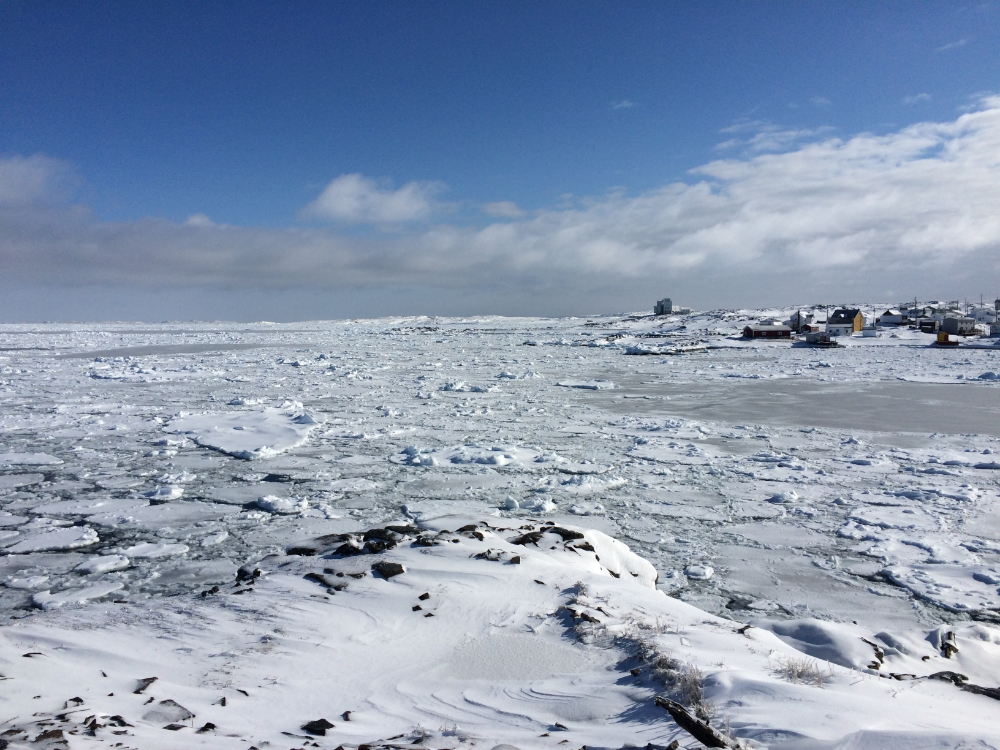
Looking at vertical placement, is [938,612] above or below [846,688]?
below

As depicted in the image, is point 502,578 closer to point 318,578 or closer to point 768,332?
point 318,578

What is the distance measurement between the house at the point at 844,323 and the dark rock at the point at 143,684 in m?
59.4

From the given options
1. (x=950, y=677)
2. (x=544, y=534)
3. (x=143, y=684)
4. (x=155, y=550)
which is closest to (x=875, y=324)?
(x=544, y=534)

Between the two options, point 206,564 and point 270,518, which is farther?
point 270,518

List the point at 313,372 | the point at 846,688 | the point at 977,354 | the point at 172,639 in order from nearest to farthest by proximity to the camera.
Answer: the point at 846,688
the point at 172,639
the point at 313,372
the point at 977,354

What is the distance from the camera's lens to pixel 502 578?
455cm

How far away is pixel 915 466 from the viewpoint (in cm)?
870

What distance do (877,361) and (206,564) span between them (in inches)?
1256

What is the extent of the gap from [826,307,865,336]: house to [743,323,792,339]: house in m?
5.34

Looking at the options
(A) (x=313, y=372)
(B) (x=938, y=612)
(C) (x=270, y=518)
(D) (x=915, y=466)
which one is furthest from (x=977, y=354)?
(C) (x=270, y=518)

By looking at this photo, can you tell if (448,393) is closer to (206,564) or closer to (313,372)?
(313,372)

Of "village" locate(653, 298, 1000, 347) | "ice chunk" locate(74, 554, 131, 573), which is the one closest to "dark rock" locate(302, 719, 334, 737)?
"ice chunk" locate(74, 554, 131, 573)

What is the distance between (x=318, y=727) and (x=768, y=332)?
179ft

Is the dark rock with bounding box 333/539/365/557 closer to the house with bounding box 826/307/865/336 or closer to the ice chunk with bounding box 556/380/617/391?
the ice chunk with bounding box 556/380/617/391
